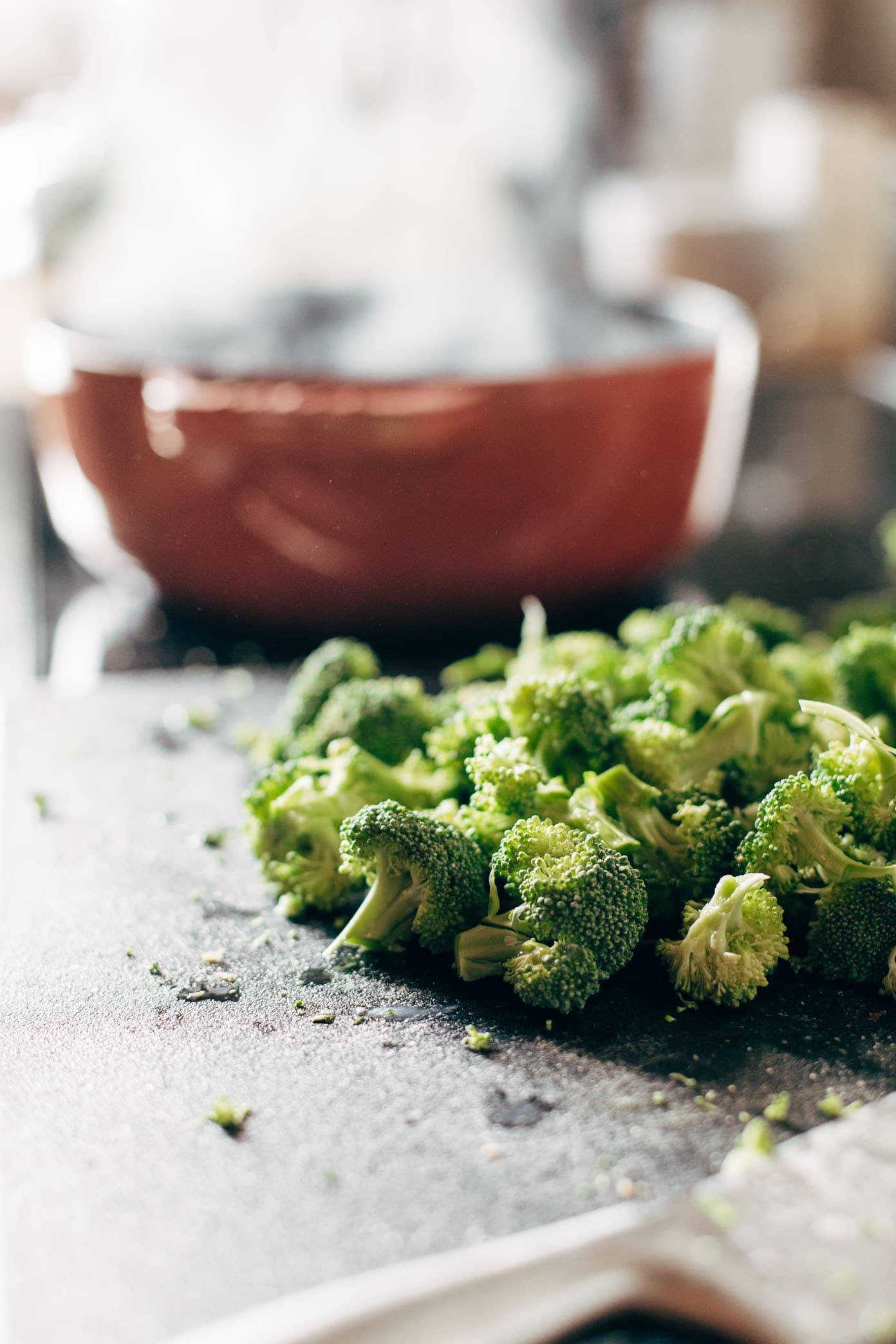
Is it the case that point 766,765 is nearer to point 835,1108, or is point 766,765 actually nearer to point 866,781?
point 866,781

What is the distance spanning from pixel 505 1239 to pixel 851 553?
4.96 ft

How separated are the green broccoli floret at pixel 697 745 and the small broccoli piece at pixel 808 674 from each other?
0.12 meters

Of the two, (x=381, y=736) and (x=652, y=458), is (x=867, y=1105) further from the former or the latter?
(x=652, y=458)

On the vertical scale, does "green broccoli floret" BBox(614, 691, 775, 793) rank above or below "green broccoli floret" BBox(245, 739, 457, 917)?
above

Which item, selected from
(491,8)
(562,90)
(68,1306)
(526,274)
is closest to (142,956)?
(68,1306)

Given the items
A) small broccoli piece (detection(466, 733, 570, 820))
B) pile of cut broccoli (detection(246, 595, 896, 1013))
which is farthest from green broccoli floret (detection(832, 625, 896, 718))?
small broccoli piece (detection(466, 733, 570, 820))

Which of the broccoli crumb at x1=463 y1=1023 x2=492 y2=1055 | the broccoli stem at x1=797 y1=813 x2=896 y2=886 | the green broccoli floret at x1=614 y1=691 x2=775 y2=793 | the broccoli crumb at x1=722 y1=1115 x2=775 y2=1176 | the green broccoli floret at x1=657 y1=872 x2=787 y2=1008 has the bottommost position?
the broccoli crumb at x1=463 y1=1023 x2=492 y2=1055

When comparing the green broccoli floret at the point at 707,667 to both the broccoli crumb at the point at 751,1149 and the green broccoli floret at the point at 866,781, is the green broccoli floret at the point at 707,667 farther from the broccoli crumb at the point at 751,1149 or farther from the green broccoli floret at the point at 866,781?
the broccoli crumb at the point at 751,1149

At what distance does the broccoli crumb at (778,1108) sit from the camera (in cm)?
81

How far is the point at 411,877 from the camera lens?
986 millimetres

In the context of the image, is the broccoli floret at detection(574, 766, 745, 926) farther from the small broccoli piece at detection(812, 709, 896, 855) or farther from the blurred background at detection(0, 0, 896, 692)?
the blurred background at detection(0, 0, 896, 692)

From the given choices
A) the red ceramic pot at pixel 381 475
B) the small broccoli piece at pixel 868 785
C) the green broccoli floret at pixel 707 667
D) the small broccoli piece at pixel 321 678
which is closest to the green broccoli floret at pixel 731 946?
the small broccoli piece at pixel 868 785

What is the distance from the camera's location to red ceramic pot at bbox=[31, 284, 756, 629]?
1.48m

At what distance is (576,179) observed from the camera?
4.98 metres
